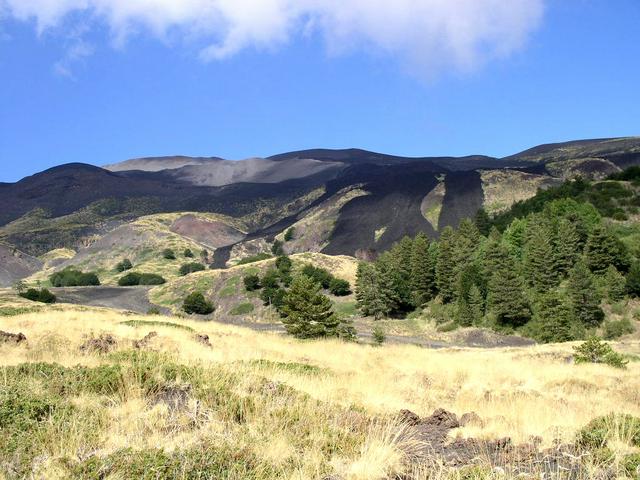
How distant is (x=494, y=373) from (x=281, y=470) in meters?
13.5

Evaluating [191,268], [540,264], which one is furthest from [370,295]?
[191,268]

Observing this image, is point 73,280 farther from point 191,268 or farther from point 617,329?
point 617,329

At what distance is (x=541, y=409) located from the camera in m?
9.43

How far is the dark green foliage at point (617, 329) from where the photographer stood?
49.6 m

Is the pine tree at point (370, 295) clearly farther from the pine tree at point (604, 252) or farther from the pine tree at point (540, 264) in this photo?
the pine tree at point (604, 252)

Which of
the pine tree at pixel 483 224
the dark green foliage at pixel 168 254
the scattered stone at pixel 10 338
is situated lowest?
the scattered stone at pixel 10 338

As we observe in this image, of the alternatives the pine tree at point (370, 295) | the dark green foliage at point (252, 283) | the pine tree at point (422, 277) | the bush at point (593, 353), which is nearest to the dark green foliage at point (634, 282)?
the pine tree at point (422, 277)

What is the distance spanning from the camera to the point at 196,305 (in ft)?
253

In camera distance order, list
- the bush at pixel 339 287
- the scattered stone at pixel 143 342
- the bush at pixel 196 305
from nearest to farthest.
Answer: the scattered stone at pixel 143 342 < the bush at pixel 196 305 < the bush at pixel 339 287

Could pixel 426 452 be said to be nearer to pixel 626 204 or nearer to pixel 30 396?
pixel 30 396

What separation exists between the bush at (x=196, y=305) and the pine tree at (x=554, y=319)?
154 feet

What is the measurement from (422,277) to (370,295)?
7.73 m

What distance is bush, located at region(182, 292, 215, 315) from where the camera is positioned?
77125 mm

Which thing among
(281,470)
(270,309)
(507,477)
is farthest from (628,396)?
(270,309)
